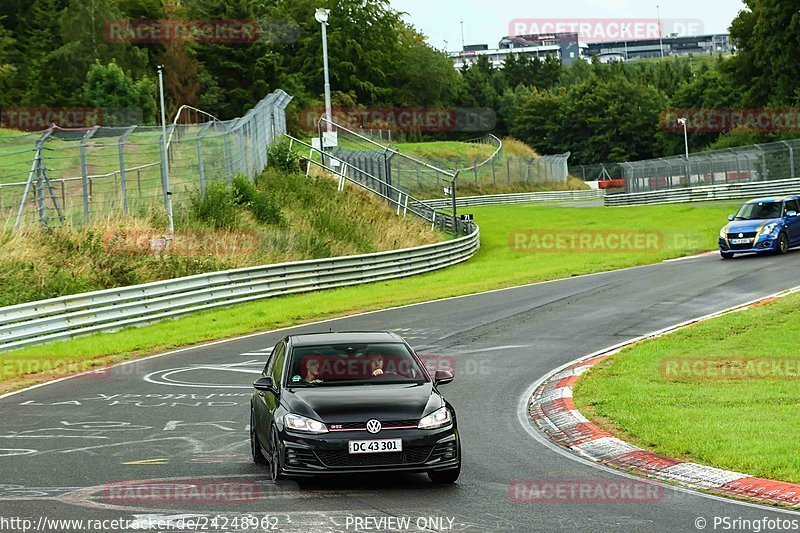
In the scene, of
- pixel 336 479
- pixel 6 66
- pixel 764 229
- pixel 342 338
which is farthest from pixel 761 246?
pixel 6 66

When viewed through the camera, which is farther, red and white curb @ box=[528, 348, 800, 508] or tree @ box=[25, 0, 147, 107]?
tree @ box=[25, 0, 147, 107]

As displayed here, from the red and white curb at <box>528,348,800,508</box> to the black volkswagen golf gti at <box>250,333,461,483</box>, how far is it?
1824 mm

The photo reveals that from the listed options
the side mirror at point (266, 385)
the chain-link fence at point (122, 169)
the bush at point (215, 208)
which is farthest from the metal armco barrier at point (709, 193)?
the side mirror at point (266, 385)

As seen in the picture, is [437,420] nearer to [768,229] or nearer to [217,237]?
[217,237]

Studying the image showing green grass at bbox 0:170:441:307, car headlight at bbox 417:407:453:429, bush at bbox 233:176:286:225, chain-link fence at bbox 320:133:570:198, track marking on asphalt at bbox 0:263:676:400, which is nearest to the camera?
car headlight at bbox 417:407:453:429

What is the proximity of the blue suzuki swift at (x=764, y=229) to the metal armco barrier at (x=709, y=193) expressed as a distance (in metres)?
23.5

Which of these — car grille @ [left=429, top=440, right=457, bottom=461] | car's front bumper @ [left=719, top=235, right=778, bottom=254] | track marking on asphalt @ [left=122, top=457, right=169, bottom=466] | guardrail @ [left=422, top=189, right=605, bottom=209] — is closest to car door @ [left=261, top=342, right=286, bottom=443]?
track marking on asphalt @ [left=122, top=457, right=169, bottom=466]

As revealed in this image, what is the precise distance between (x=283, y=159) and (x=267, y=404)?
119 ft

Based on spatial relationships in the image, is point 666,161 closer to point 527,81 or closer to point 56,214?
point 56,214

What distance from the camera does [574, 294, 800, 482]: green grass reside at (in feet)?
34.3

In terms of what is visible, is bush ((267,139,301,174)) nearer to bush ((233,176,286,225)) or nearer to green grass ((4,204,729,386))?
bush ((233,176,286,225))

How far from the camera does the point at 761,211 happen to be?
116 ft

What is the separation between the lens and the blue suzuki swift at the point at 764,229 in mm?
34438

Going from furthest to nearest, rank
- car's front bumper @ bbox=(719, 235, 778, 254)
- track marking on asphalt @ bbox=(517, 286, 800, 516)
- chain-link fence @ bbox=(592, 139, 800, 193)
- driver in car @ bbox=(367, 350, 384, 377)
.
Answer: chain-link fence @ bbox=(592, 139, 800, 193)
car's front bumper @ bbox=(719, 235, 778, 254)
driver in car @ bbox=(367, 350, 384, 377)
track marking on asphalt @ bbox=(517, 286, 800, 516)
